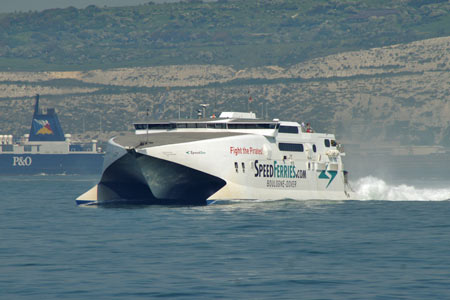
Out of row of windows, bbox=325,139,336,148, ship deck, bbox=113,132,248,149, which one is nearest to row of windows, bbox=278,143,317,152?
ship deck, bbox=113,132,248,149

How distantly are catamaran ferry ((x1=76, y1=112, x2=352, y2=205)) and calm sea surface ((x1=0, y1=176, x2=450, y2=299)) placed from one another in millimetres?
1790

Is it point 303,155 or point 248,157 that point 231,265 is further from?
point 303,155

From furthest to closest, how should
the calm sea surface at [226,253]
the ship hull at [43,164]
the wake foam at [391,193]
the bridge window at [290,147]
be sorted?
the ship hull at [43,164] → the wake foam at [391,193] → the bridge window at [290,147] → the calm sea surface at [226,253]

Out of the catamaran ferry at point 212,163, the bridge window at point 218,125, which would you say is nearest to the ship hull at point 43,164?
the catamaran ferry at point 212,163

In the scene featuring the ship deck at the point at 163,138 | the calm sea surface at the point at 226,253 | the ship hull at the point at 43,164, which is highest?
the ship deck at the point at 163,138

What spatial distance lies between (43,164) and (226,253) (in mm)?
163011

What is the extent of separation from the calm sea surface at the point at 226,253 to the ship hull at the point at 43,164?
454 feet

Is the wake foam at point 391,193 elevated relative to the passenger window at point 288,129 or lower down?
lower down

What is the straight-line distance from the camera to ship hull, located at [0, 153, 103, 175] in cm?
19512

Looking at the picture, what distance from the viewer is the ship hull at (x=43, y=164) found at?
195125 millimetres

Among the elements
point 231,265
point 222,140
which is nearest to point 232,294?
point 231,265

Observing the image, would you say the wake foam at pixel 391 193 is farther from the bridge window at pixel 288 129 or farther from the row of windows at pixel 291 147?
the bridge window at pixel 288 129

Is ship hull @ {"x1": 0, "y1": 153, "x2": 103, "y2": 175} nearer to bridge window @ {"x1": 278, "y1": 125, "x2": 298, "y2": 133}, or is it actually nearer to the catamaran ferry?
the catamaran ferry

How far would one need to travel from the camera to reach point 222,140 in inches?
2295
